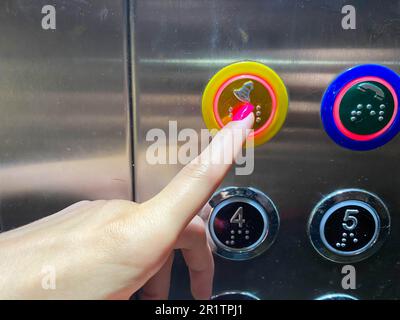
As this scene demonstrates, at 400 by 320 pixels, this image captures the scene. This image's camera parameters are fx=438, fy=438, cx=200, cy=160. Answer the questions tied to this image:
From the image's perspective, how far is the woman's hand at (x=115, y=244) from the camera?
0.49 metres

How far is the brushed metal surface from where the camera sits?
1.82 feet

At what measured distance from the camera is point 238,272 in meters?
0.63

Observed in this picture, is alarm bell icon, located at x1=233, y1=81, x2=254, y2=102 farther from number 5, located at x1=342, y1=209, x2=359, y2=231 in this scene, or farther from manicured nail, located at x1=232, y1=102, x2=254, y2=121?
number 5, located at x1=342, y1=209, x2=359, y2=231

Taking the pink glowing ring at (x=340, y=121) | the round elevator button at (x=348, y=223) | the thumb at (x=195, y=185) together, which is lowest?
the round elevator button at (x=348, y=223)

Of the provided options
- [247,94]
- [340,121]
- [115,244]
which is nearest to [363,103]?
[340,121]

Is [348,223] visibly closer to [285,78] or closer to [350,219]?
[350,219]

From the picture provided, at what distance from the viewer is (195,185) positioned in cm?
50

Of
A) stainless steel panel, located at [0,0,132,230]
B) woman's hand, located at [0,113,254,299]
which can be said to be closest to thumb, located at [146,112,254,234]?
woman's hand, located at [0,113,254,299]

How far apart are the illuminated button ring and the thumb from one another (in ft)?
0.14

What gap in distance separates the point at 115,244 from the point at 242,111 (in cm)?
23

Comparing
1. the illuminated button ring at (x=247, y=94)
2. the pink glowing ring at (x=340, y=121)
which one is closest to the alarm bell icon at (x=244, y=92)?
the illuminated button ring at (x=247, y=94)

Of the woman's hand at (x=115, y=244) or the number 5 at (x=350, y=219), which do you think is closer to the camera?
the woman's hand at (x=115, y=244)

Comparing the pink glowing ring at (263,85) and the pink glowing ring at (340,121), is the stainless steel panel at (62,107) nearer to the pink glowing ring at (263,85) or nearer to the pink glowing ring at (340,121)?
the pink glowing ring at (263,85)
